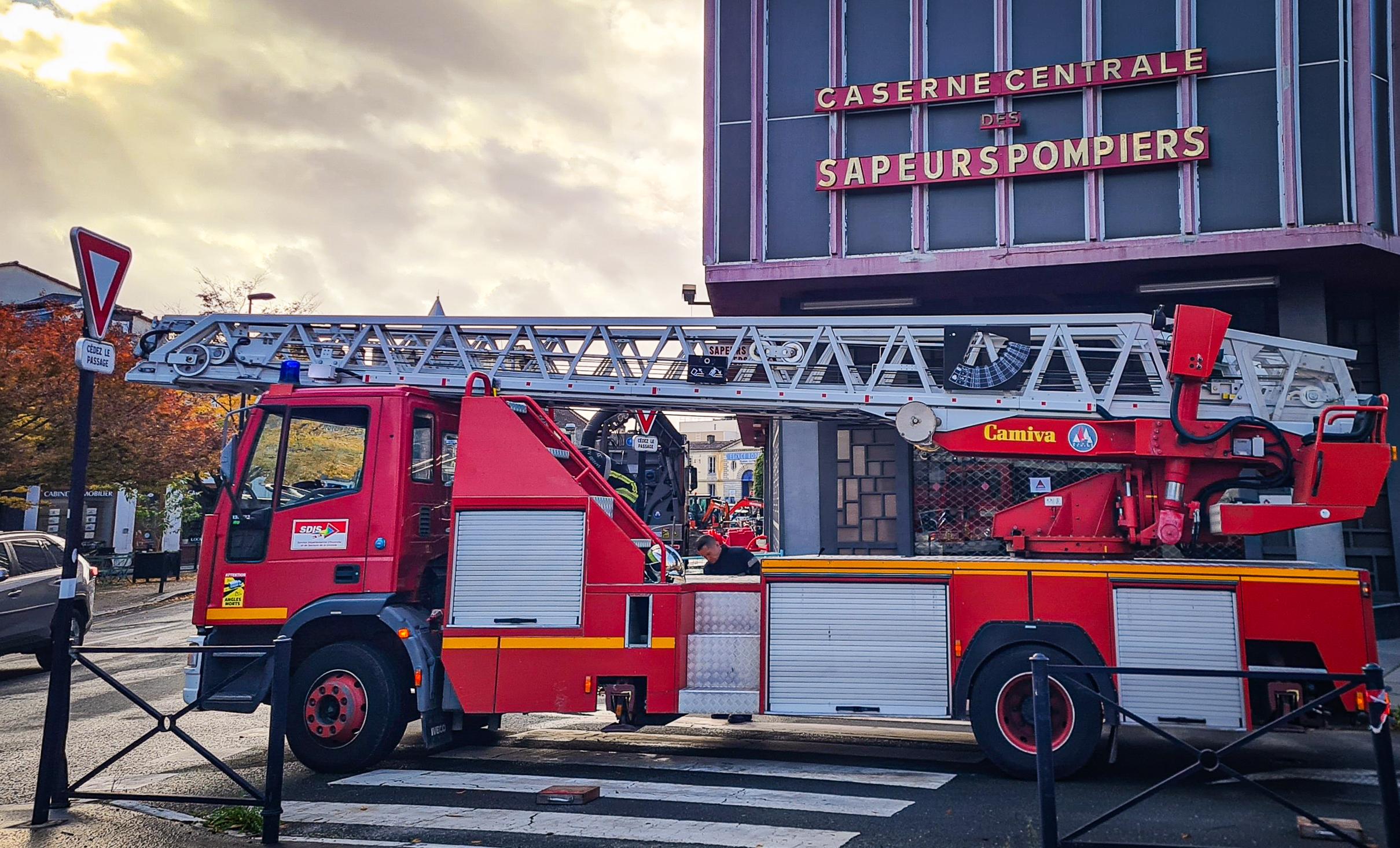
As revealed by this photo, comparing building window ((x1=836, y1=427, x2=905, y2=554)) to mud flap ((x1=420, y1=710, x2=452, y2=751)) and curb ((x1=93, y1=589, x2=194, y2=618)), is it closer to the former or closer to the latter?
mud flap ((x1=420, y1=710, x2=452, y2=751))

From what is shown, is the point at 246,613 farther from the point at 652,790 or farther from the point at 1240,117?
the point at 1240,117

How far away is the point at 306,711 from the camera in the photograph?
24.9ft

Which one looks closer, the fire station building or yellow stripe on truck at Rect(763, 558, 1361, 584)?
yellow stripe on truck at Rect(763, 558, 1361, 584)

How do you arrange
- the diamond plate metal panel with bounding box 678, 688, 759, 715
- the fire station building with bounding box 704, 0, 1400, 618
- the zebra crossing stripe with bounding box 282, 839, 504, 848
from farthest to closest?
the fire station building with bounding box 704, 0, 1400, 618, the diamond plate metal panel with bounding box 678, 688, 759, 715, the zebra crossing stripe with bounding box 282, 839, 504, 848

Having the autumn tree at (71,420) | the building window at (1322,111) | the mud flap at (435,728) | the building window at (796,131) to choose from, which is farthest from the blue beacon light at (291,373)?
the building window at (1322,111)

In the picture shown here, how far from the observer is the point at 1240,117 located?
44.2 ft

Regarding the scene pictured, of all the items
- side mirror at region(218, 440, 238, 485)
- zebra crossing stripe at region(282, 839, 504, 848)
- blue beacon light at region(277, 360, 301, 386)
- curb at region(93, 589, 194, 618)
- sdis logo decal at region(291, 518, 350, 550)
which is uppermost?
blue beacon light at region(277, 360, 301, 386)

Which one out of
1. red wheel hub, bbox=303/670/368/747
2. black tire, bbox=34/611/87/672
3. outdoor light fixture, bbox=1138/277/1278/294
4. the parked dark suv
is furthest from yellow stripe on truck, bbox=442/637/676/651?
outdoor light fixture, bbox=1138/277/1278/294

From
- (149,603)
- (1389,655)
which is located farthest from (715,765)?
(149,603)

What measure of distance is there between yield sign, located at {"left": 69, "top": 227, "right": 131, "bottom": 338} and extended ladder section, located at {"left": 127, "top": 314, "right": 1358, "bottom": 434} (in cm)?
219

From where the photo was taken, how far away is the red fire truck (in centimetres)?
693

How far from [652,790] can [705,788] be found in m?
0.38

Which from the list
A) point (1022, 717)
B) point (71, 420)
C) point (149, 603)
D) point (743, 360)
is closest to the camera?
point (1022, 717)

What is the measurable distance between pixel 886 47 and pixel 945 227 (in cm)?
312
